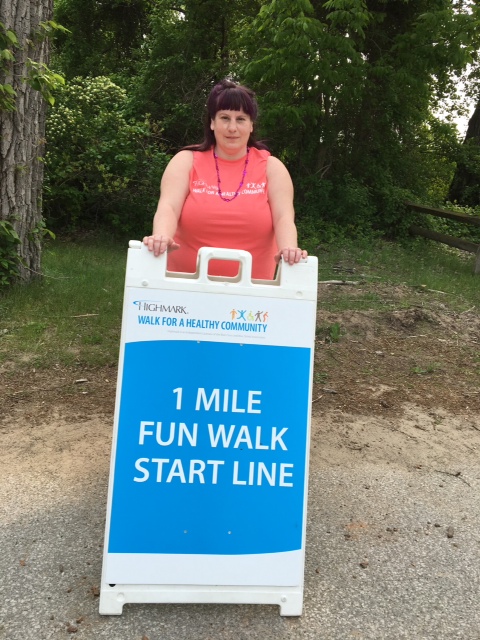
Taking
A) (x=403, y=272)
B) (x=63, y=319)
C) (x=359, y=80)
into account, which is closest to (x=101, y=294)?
(x=63, y=319)

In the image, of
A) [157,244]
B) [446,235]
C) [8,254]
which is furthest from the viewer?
[446,235]

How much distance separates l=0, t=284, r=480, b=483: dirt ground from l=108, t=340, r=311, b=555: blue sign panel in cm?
111

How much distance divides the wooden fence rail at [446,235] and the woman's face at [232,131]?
7.31 meters

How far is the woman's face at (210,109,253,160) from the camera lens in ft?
8.20

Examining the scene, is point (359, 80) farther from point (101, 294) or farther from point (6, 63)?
point (6, 63)

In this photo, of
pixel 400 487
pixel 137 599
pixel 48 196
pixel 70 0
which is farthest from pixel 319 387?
pixel 70 0

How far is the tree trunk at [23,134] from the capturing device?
5.09 m

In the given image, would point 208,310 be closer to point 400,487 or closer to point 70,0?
point 400,487

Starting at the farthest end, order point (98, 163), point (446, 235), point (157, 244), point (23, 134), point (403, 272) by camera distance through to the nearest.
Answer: point (446, 235)
point (98, 163)
point (403, 272)
point (23, 134)
point (157, 244)

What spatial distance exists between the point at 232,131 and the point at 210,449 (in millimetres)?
1276

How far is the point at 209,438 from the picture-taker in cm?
218

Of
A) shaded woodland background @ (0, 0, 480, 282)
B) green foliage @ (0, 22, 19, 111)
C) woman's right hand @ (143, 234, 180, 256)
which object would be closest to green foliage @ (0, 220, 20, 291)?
green foliage @ (0, 22, 19, 111)

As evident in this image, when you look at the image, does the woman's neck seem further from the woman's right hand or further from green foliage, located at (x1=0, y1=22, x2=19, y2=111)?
green foliage, located at (x1=0, y1=22, x2=19, y2=111)

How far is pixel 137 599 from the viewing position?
6.98 ft
